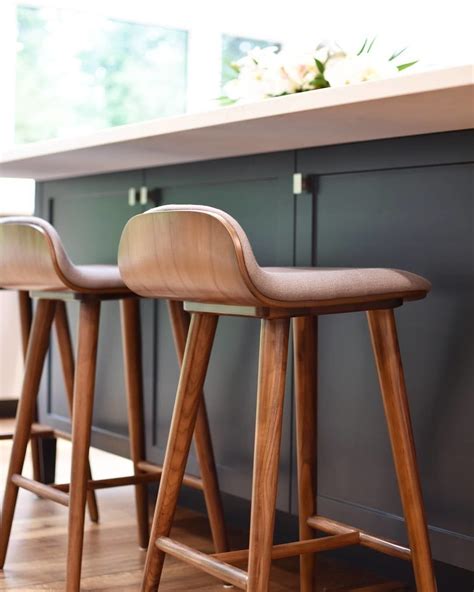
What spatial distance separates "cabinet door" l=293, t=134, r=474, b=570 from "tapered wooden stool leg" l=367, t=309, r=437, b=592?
15 cm

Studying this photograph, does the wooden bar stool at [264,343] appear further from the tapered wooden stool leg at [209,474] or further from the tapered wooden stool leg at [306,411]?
the tapered wooden stool leg at [209,474]

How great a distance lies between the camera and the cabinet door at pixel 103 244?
10.2 feet

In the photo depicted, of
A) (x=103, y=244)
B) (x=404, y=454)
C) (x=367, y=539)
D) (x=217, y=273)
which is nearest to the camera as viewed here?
(x=217, y=273)

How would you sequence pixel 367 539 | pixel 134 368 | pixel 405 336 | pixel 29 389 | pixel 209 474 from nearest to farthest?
pixel 367 539 → pixel 405 336 → pixel 209 474 → pixel 29 389 → pixel 134 368

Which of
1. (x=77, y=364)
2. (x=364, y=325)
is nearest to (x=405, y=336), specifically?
(x=364, y=325)

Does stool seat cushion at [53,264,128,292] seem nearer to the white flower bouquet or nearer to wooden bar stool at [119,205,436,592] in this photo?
wooden bar stool at [119,205,436,592]

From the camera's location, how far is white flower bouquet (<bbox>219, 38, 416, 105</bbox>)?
213 cm

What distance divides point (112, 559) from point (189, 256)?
1.24 meters

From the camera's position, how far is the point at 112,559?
8.68ft

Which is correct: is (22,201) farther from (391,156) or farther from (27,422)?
(391,156)

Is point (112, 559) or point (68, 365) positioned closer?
point (112, 559)

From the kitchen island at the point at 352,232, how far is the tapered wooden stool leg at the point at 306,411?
0.13 m

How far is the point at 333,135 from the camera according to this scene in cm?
207

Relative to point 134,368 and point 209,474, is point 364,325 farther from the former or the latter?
point 134,368
